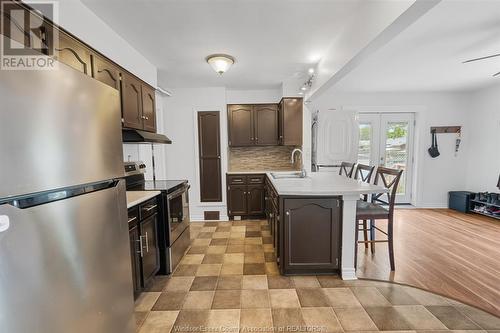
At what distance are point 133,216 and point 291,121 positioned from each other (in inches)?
121

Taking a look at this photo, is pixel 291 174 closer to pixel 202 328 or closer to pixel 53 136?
pixel 202 328

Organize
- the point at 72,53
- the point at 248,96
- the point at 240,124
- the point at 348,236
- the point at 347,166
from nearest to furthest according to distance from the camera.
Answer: the point at 72,53 < the point at 348,236 < the point at 347,166 < the point at 240,124 < the point at 248,96

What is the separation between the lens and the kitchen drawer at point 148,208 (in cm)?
198

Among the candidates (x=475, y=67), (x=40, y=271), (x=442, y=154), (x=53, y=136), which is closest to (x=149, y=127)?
(x=53, y=136)

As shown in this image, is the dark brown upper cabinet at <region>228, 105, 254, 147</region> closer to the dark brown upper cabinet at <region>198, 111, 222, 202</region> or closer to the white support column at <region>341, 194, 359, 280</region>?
the dark brown upper cabinet at <region>198, 111, 222, 202</region>

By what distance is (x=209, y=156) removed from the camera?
4211mm

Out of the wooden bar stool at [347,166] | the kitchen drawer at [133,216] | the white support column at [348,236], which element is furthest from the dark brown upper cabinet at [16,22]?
the wooden bar stool at [347,166]

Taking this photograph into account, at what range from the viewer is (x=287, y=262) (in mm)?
2254

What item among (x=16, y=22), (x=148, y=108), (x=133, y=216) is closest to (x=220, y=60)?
(x=148, y=108)

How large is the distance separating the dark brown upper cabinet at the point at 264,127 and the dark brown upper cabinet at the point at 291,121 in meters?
0.22

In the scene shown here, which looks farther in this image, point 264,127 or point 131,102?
point 264,127

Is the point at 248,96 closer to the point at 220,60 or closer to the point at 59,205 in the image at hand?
the point at 220,60

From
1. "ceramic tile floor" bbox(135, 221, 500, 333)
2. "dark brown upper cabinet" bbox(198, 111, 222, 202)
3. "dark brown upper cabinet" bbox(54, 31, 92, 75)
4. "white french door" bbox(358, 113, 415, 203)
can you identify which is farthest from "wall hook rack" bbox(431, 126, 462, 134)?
"dark brown upper cabinet" bbox(54, 31, 92, 75)

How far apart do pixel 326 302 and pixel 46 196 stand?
82.2 inches
